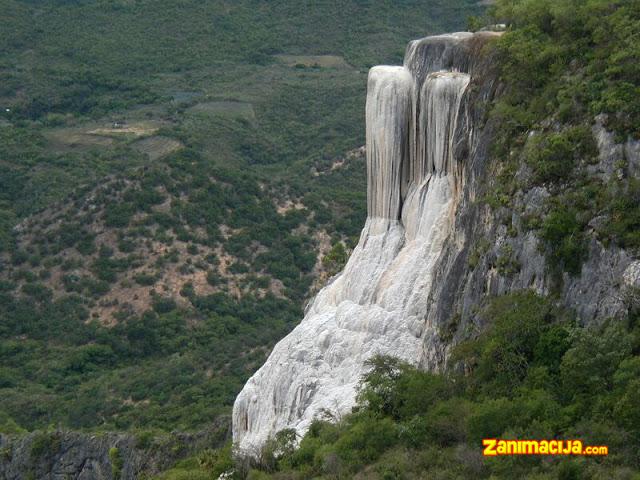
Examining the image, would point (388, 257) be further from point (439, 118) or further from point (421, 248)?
point (439, 118)

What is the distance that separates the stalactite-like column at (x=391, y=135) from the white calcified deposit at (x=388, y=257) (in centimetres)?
2

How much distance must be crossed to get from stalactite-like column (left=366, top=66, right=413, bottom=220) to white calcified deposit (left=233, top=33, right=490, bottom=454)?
0.02 meters

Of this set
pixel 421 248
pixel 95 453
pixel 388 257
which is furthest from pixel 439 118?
pixel 95 453

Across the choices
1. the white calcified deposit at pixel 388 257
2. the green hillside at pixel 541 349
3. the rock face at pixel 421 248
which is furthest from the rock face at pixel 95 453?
the green hillside at pixel 541 349

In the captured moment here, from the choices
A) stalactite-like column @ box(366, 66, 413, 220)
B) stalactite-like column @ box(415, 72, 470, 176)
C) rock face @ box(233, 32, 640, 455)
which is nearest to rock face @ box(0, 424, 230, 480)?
rock face @ box(233, 32, 640, 455)

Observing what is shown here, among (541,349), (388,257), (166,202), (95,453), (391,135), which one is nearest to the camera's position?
(541,349)

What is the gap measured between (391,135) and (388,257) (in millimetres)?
2545

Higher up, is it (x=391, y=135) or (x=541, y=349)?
(x=391, y=135)

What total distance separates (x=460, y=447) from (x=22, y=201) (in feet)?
219

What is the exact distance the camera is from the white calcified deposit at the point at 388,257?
111 feet

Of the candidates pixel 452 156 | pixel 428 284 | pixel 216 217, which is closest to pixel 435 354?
pixel 428 284

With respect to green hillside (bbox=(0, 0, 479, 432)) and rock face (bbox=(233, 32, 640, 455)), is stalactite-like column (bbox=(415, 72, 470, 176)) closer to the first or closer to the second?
rock face (bbox=(233, 32, 640, 455))

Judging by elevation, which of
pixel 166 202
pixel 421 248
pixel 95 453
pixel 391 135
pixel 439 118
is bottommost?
pixel 166 202

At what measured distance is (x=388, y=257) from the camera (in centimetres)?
3491
